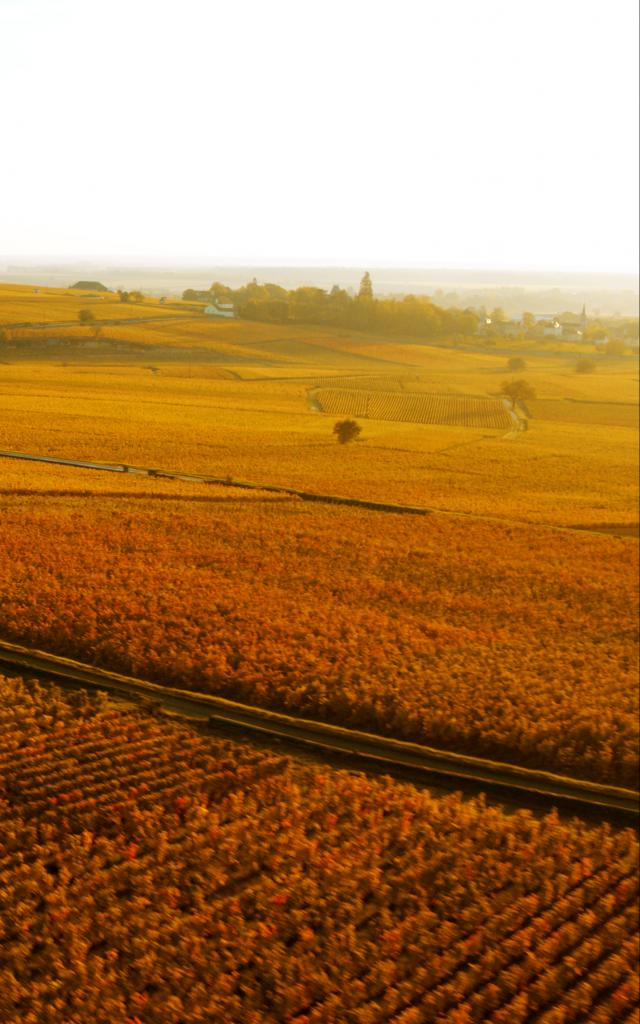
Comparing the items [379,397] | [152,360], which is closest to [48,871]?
[152,360]

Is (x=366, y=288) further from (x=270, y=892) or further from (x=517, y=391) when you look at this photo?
(x=270, y=892)

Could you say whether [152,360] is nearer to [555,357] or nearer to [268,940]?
[268,940]

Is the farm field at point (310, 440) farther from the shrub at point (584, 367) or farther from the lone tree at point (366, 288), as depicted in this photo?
the shrub at point (584, 367)

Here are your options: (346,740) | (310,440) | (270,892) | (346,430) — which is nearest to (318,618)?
(346,740)

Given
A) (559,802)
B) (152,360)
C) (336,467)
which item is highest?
(152,360)

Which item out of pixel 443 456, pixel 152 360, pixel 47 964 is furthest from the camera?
pixel 443 456

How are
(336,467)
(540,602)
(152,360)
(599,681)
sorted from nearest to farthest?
1. (599,681)
2. (540,602)
3. (152,360)
4. (336,467)

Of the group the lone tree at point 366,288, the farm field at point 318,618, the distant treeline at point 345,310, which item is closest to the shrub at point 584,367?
the distant treeline at point 345,310
